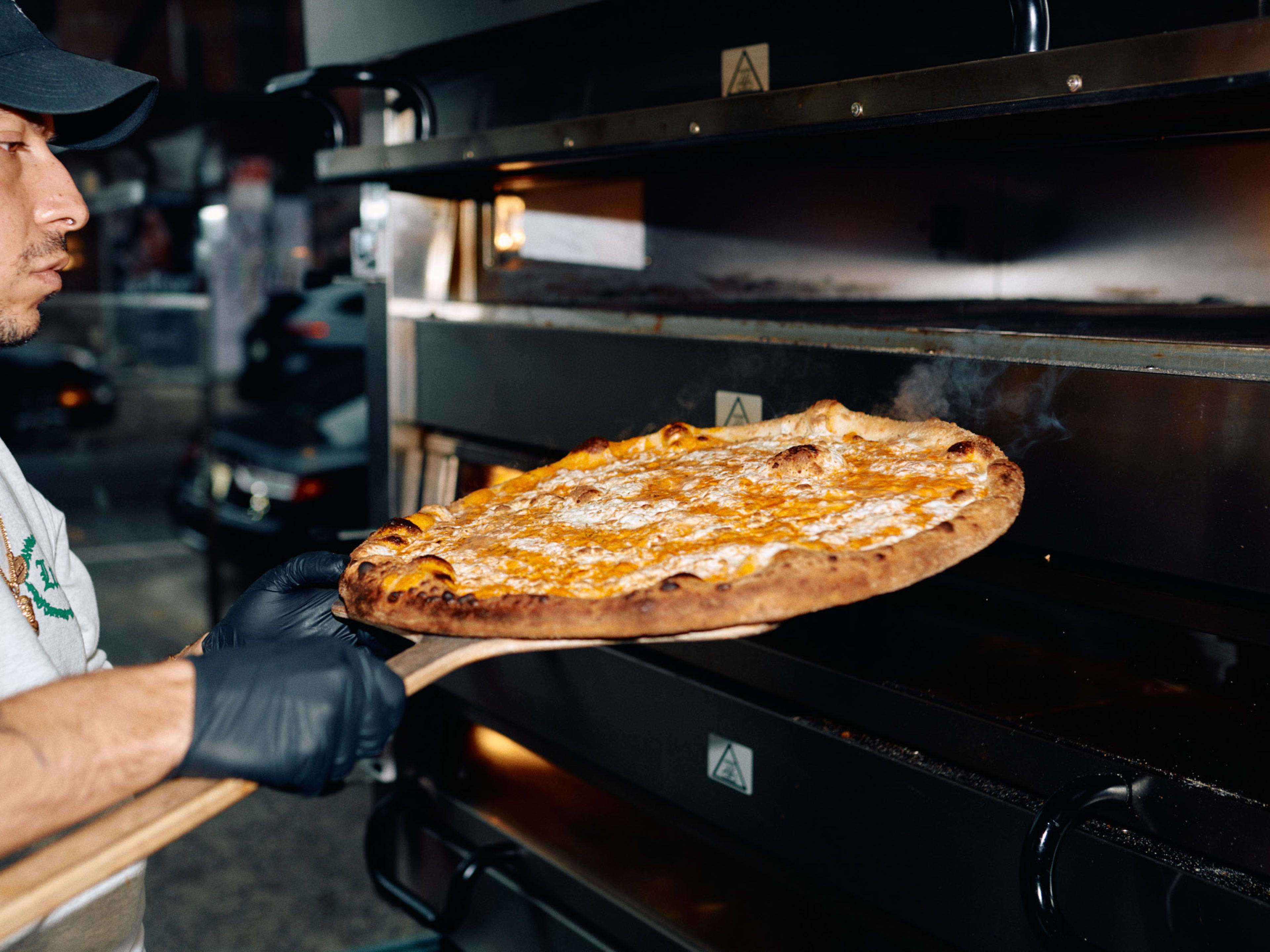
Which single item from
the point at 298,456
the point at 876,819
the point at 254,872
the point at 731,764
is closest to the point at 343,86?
the point at 731,764

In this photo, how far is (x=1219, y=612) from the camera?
1285 millimetres

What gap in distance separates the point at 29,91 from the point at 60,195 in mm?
146

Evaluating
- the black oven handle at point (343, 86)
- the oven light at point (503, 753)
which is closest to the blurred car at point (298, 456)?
the oven light at point (503, 753)

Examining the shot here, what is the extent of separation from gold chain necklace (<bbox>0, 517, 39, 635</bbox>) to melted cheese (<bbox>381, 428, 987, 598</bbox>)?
0.46 metres

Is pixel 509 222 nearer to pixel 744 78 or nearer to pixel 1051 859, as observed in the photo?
pixel 744 78

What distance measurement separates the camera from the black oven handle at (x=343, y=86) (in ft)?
7.39

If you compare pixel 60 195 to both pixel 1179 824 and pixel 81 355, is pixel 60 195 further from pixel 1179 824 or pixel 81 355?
pixel 81 355

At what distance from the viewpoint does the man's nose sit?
1.33 metres

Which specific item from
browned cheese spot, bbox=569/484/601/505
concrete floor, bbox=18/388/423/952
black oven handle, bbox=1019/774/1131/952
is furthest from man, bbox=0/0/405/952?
concrete floor, bbox=18/388/423/952

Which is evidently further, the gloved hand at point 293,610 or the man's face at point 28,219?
the gloved hand at point 293,610

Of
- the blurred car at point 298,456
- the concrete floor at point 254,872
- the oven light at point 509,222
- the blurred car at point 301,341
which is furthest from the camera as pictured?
the blurred car at point 301,341

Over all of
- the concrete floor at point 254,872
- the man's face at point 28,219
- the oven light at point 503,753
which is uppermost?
the man's face at point 28,219

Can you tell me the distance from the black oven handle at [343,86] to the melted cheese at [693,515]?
106cm

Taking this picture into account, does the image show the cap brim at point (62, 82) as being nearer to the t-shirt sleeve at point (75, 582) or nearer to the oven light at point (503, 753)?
the t-shirt sleeve at point (75, 582)
